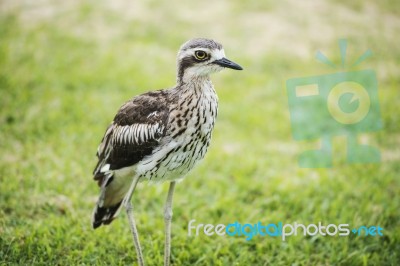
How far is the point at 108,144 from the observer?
3445 millimetres

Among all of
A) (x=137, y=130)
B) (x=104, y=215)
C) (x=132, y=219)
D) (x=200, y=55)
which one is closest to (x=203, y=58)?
(x=200, y=55)

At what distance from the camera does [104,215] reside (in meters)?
3.64

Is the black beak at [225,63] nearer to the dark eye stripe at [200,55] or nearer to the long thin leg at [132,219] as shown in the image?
the dark eye stripe at [200,55]

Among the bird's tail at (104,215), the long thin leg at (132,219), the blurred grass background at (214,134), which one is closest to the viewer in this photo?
the long thin leg at (132,219)

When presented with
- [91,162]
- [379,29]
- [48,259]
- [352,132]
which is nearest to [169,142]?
[48,259]

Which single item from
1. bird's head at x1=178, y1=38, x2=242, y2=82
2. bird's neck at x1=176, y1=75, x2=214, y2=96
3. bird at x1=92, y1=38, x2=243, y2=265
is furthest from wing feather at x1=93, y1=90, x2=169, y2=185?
bird's head at x1=178, y1=38, x2=242, y2=82

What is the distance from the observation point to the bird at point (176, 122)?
2963mm

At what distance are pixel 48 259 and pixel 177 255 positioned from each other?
3.61 ft

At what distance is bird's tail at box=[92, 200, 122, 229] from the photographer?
3.61 m

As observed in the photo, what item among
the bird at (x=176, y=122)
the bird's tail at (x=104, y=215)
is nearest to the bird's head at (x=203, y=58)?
the bird at (x=176, y=122)

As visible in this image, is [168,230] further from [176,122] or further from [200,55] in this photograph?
[200,55]

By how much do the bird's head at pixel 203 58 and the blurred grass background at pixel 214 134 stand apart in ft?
5.48

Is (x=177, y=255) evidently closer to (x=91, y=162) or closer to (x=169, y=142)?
(x=169, y=142)

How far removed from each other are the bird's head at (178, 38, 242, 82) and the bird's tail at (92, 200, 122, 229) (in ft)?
4.64
